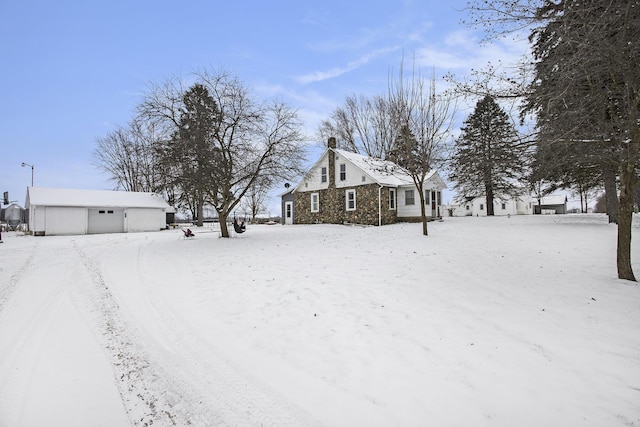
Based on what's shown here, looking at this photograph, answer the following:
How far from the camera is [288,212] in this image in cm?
2875

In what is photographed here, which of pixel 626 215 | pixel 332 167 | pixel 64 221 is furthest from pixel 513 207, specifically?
pixel 64 221

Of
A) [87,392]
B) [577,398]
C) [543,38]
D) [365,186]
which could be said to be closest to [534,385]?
[577,398]

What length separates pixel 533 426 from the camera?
2566 mm

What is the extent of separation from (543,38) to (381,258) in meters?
6.34

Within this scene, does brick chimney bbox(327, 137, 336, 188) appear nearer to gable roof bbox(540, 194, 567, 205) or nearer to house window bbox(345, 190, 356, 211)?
house window bbox(345, 190, 356, 211)

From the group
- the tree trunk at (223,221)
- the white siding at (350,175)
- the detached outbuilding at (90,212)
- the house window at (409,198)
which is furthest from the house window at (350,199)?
the detached outbuilding at (90,212)

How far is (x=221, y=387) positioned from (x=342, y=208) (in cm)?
1985

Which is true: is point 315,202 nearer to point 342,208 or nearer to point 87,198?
point 342,208

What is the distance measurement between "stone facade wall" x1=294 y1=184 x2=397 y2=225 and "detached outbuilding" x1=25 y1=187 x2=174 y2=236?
1321 cm

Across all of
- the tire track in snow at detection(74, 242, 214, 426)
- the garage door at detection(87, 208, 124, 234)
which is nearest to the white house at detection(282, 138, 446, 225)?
the garage door at detection(87, 208, 124, 234)

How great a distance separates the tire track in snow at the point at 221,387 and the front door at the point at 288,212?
77.9ft

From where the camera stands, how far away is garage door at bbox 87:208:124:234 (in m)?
24.1

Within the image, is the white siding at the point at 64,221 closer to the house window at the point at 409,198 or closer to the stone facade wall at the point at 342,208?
the stone facade wall at the point at 342,208

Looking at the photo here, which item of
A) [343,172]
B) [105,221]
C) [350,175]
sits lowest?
[105,221]
